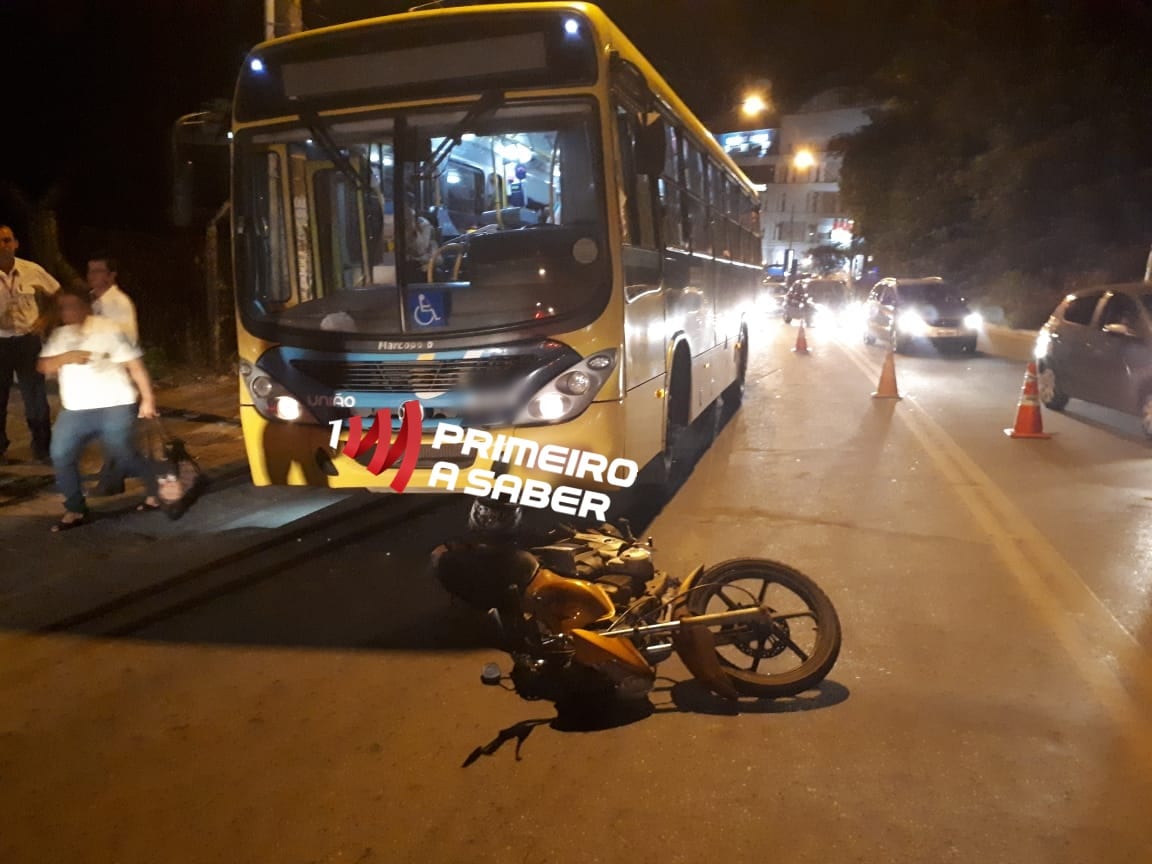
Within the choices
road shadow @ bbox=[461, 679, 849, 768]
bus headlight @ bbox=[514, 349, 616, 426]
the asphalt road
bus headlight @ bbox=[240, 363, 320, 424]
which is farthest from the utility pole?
road shadow @ bbox=[461, 679, 849, 768]

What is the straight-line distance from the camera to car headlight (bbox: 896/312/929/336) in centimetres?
2164

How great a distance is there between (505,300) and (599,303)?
558 millimetres

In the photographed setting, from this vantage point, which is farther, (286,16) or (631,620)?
(286,16)

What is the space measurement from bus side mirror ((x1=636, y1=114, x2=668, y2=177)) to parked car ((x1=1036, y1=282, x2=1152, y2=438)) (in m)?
7.20

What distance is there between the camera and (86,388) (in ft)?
22.6

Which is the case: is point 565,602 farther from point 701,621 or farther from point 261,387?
point 261,387

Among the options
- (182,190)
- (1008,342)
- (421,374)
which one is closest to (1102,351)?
(421,374)

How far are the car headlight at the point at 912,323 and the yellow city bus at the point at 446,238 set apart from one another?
16.5 m

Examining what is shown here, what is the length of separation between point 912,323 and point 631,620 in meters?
19.1

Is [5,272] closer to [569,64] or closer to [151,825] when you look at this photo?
[569,64]

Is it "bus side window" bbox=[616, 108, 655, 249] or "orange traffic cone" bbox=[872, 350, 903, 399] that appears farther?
"orange traffic cone" bbox=[872, 350, 903, 399]

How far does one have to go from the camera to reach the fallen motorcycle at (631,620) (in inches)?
167

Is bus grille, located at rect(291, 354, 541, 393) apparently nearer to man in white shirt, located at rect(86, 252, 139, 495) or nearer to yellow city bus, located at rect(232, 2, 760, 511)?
yellow city bus, located at rect(232, 2, 760, 511)

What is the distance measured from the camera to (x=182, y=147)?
6805 millimetres
